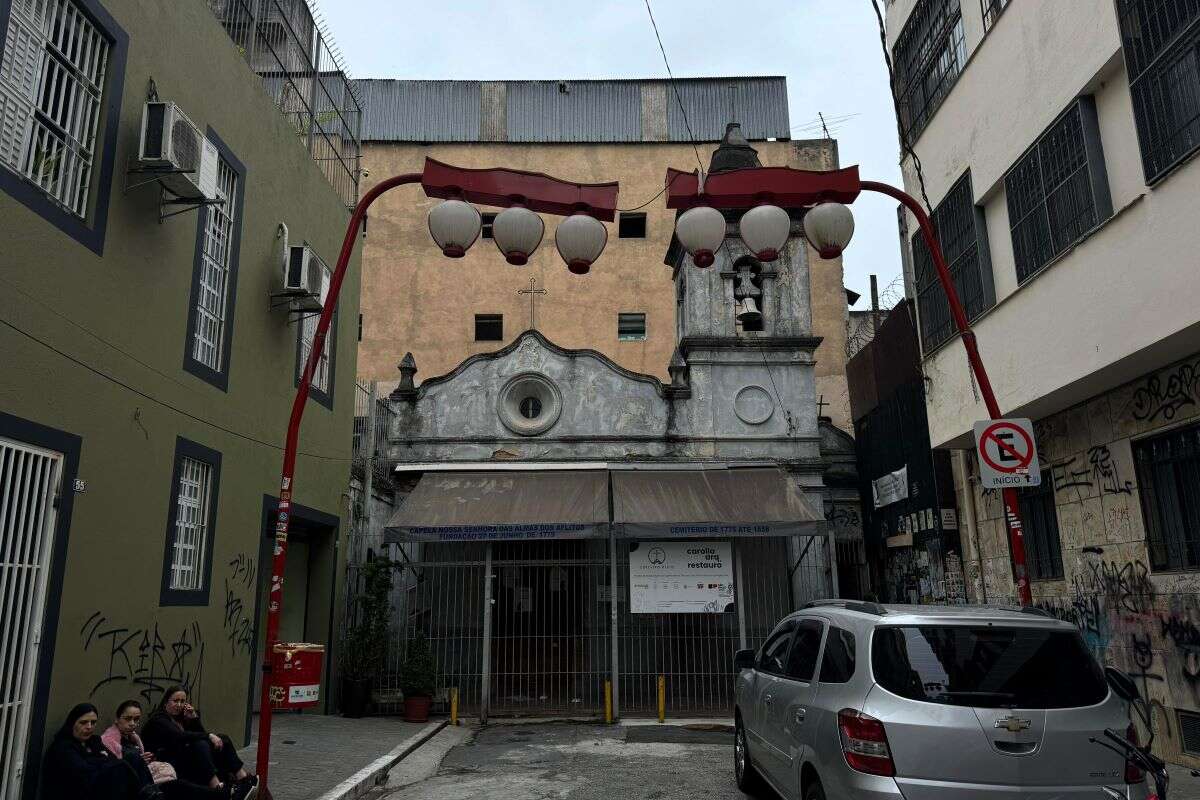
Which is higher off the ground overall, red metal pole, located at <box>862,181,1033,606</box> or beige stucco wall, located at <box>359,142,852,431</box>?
beige stucco wall, located at <box>359,142,852,431</box>

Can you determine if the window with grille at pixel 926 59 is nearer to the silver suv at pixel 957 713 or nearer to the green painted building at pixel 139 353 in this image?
the green painted building at pixel 139 353

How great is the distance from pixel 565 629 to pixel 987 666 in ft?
38.9

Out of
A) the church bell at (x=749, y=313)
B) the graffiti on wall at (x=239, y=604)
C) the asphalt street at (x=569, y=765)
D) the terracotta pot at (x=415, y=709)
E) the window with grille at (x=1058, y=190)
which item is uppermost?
the church bell at (x=749, y=313)

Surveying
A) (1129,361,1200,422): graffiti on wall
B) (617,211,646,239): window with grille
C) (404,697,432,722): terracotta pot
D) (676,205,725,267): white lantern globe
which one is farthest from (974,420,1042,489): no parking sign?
(617,211,646,239): window with grille

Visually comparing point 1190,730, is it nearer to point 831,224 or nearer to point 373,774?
point 831,224

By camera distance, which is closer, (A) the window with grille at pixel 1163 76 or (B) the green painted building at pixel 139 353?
(B) the green painted building at pixel 139 353

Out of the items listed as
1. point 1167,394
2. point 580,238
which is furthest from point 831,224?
point 1167,394

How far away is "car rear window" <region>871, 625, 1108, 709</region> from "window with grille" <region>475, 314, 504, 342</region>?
23045mm

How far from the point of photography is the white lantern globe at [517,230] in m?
8.27

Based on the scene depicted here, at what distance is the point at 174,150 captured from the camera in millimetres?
7629

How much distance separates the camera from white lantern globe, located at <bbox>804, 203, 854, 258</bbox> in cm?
841

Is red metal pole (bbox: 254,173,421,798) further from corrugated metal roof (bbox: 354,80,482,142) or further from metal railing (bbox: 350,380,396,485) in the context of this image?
corrugated metal roof (bbox: 354,80,482,142)

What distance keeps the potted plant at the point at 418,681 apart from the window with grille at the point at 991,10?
12.1 meters

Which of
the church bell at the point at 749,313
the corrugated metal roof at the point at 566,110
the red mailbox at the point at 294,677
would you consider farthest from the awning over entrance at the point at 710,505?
Answer: the corrugated metal roof at the point at 566,110
